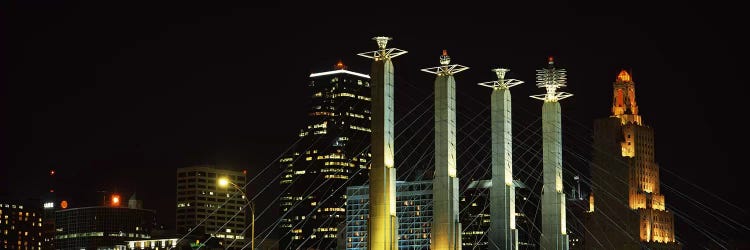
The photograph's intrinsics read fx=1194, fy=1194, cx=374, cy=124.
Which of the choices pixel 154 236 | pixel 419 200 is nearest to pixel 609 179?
pixel 419 200

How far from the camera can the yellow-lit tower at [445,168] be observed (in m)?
63.9

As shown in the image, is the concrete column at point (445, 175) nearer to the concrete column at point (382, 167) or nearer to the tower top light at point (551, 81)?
the concrete column at point (382, 167)

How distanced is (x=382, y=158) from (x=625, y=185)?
123458 mm

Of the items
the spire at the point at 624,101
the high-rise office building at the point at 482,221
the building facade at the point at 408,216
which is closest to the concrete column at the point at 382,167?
the building facade at the point at 408,216

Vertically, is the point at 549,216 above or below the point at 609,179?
below

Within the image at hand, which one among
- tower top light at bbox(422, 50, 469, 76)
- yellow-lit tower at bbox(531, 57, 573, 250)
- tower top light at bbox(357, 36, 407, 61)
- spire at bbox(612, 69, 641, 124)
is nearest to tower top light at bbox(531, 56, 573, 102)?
yellow-lit tower at bbox(531, 57, 573, 250)

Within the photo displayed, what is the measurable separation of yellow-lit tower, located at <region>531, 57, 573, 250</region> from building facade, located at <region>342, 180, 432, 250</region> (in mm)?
86670

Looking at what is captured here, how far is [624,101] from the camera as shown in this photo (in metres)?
184

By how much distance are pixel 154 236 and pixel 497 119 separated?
132m

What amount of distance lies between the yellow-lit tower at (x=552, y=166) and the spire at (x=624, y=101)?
351ft

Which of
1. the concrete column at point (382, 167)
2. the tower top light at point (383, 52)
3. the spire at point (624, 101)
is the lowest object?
the concrete column at point (382, 167)

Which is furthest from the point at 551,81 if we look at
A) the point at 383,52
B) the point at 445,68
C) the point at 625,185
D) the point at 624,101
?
the point at 624,101

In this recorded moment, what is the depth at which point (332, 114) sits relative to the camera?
188000mm

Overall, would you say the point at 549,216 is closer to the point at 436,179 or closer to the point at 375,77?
the point at 436,179
